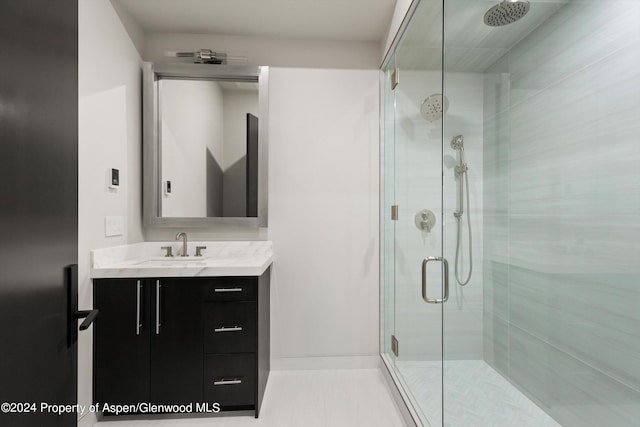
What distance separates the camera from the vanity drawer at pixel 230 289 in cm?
195

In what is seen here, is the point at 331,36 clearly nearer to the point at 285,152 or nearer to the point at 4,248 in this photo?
the point at 285,152

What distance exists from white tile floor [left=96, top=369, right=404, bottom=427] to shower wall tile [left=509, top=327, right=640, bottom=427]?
1062 mm

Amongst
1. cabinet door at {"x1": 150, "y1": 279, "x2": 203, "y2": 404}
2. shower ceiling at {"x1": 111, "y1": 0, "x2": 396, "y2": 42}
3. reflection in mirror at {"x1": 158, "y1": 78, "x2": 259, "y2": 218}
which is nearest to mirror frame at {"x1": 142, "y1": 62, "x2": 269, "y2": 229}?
reflection in mirror at {"x1": 158, "y1": 78, "x2": 259, "y2": 218}

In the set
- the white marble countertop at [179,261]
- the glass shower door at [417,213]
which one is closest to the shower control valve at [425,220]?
the glass shower door at [417,213]

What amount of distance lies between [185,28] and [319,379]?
269 cm

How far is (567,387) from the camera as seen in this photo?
3.08ft

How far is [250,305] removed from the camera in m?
1.97

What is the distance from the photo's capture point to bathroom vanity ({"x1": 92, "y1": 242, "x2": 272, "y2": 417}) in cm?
188

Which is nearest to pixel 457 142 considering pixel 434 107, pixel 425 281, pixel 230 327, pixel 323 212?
pixel 434 107

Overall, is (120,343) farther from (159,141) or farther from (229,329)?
(159,141)

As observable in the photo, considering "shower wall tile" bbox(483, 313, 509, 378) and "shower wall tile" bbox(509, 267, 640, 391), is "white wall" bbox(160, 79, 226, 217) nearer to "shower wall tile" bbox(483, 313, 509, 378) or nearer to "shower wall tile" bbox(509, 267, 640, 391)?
"shower wall tile" bbox(483, 313, 509, 378)

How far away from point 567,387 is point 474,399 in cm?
41

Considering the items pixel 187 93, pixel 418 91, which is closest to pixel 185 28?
pixel 187 93

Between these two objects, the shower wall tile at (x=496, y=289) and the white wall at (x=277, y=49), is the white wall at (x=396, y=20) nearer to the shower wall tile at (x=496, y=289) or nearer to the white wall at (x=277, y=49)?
the white wall at (x=277, y=49)
